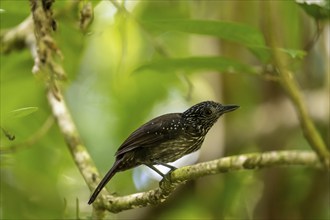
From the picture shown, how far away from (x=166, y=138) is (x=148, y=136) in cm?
10

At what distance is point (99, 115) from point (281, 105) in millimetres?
1539

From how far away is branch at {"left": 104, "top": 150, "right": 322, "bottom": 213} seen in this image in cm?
257

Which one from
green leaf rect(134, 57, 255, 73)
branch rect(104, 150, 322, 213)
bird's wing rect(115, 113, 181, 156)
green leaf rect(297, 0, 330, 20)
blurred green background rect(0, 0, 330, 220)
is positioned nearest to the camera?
branch rect(104, 150, 322, 213)

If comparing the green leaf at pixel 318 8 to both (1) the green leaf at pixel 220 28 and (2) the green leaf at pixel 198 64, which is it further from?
(2) the green leaf at pixel 198 64

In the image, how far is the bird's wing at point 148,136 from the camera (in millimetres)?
3781

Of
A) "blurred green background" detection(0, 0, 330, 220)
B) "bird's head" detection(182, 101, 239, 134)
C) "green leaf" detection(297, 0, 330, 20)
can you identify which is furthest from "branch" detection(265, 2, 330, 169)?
"blurred green background" detection(0, 0, 330, 220)

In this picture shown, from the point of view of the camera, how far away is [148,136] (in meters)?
3.79

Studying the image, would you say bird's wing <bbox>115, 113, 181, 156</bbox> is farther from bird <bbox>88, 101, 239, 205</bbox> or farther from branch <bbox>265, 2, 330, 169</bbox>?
branch <bbox>265, 2, 330, 169</bbox>

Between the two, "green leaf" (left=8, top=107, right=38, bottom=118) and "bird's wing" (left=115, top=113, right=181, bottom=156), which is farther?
"bird's wing" (left=115, top=113, right=181, bottom=156)

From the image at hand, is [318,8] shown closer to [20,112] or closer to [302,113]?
[302,113]

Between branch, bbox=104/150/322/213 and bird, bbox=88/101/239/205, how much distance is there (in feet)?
0.93

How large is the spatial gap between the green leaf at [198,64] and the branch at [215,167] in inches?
34.6

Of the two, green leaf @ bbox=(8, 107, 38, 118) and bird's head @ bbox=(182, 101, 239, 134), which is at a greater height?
green leaf @ bbox=(8, 107, 38, 118)

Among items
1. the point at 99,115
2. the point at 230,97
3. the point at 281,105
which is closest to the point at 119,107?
the point at 99,115
